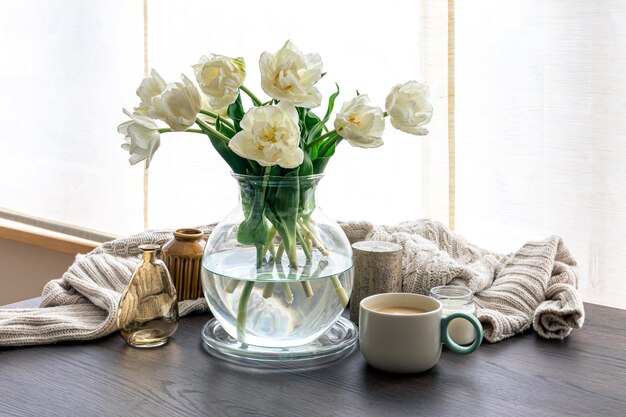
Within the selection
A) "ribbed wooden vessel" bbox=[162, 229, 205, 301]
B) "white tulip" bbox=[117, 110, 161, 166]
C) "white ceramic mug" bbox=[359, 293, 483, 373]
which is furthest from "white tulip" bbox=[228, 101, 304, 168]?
"ribbed wooden vessel" bbox=[162, 229, 205, 301]

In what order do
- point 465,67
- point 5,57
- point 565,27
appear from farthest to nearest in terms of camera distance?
point 5,57
point 465,67
point 565,27

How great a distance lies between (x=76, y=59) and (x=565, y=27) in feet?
5.03

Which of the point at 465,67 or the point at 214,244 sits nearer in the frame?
the point at 214,244

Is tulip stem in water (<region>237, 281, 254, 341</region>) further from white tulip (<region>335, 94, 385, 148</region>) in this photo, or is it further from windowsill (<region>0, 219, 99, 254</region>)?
windowsill (<region>0, 219, 99, 254</region>)

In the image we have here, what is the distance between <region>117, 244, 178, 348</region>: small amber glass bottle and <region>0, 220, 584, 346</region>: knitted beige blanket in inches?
1.9

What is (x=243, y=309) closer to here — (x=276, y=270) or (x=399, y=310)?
(x=276, y=270)

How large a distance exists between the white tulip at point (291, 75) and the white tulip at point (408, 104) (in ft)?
0.38

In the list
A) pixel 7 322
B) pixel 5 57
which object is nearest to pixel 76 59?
pixel 5 57

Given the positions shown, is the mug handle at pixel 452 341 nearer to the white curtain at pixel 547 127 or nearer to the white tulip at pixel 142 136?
the white tulip at pixel 142 136

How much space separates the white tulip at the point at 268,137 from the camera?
1000 mm

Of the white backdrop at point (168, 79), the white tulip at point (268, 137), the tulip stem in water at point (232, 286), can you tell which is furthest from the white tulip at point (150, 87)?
the white backdrop at point (168, 79)

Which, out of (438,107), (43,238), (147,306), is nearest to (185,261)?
(147,306)

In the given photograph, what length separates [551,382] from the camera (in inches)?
41.2

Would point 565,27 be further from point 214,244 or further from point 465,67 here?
point 214,244
